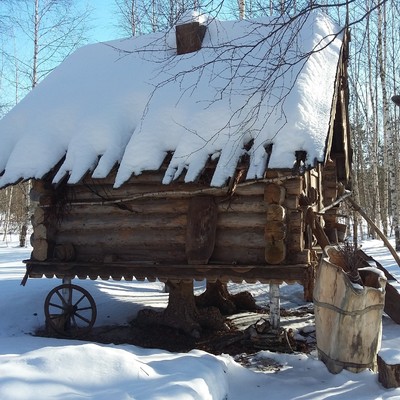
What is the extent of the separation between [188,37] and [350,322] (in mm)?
5798

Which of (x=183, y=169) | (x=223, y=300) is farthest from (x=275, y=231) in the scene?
(x=223, y=300)

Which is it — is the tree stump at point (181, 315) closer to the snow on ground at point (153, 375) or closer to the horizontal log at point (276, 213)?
the snow on ground at point (153, 375)

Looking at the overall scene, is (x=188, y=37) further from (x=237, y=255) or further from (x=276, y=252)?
(x=276, y=252)

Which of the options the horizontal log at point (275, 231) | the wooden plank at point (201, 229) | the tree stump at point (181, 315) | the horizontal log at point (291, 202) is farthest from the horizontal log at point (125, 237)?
the horizontal log at point (291, 202)

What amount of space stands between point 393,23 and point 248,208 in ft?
47.0

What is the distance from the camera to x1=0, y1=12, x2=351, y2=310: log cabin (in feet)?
19.3

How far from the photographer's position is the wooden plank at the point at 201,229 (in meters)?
6.20

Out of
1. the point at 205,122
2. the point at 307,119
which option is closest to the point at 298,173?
the point at 307,119

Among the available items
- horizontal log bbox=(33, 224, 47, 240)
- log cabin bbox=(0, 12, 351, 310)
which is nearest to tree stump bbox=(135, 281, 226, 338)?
log cabin bbox=(0, 12, 351, 310)

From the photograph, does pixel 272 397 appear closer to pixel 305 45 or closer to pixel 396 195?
pixel 305 45

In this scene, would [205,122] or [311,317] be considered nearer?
[205,122]

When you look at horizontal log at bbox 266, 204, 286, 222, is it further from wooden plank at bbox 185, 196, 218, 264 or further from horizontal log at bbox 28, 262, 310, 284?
wooden plank at bbox 185, 196, 218, 264

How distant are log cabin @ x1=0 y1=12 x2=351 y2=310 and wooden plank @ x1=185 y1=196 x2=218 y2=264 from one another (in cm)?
1

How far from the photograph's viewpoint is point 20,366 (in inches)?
148
